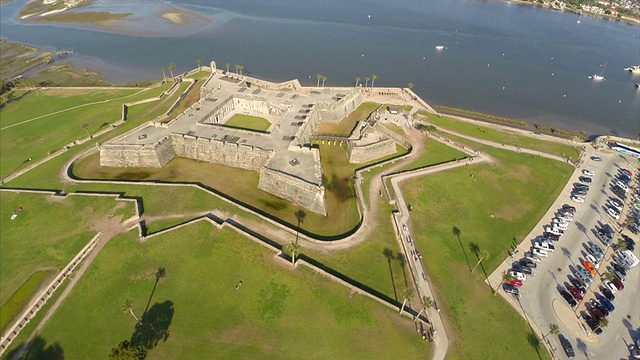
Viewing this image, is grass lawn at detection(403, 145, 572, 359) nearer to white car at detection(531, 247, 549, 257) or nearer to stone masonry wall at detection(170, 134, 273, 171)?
white car at detection(531, 247, 549, 257)

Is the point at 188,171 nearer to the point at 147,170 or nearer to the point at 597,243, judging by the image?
the point at 147,170

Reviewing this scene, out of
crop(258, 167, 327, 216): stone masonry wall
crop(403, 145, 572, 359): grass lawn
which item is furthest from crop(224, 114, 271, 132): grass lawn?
crop(403, 145, 572, 359): grass lawn

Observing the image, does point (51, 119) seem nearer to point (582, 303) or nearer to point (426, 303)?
point (426, 303)

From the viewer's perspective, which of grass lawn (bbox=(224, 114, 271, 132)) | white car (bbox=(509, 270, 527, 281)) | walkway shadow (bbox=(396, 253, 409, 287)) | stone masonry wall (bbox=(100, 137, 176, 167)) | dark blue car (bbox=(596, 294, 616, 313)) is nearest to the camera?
dark blue car (bbox=(596, 294, 616, 313))

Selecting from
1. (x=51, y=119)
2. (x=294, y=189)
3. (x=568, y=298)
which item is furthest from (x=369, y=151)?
(x=51, y=119)

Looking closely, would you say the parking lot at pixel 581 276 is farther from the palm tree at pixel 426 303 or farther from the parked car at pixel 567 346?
the palm tree at pixel 426 303

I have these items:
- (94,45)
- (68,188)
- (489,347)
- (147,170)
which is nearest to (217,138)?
(147,170)
